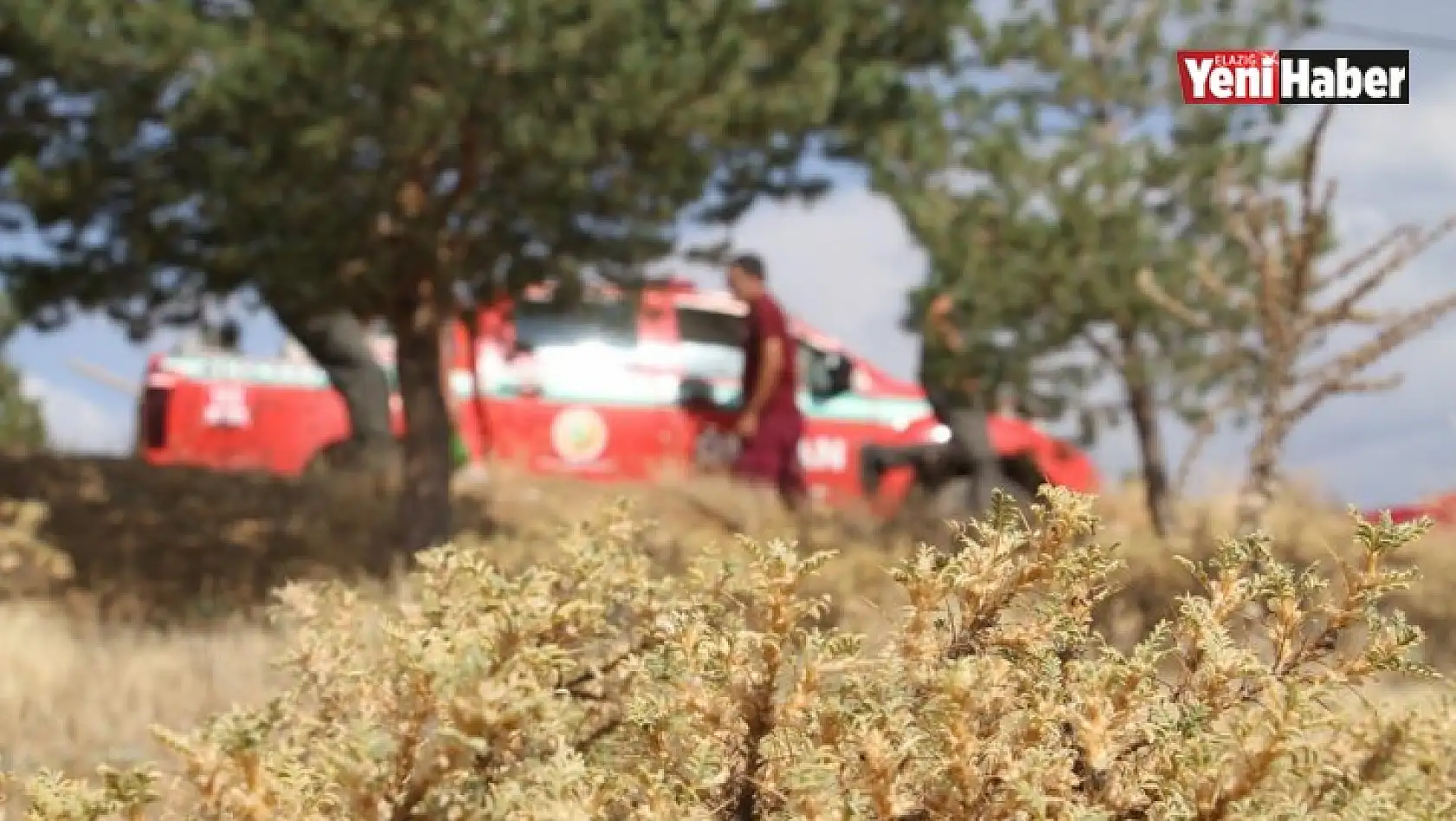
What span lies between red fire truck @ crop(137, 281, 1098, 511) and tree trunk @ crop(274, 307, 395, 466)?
33 centimetres

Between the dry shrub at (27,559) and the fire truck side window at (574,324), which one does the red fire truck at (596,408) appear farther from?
the dry shrub at (27,559)

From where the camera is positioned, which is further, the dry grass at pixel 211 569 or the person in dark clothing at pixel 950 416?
the person in dark clothing at pixel 950 416

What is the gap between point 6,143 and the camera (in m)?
7.89

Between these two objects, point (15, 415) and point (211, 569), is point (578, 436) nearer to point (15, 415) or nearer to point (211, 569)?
point (211, 569)

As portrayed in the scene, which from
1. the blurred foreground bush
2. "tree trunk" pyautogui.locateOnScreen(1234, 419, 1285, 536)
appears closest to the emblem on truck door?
"tree trunk" pyautogui.locateOnScreen(1234, 419, 1285, 536)

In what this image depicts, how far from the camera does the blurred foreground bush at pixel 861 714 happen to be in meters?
1.52

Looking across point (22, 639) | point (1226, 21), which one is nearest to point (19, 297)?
point (22, 639)

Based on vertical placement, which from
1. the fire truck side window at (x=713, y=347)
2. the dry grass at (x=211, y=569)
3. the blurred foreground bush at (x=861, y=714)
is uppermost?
the fire truck side window at (x=713, y=347)

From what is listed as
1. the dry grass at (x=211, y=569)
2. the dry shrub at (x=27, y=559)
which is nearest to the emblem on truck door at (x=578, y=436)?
the dry grass at (x=211, y=569)

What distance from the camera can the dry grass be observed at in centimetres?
457

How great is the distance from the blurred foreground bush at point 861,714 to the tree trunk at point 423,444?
6559 millimetres

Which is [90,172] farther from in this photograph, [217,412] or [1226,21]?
[1226,21]

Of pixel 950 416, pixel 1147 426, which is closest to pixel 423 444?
pixel 950 416

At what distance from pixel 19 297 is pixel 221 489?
10.7 feet
